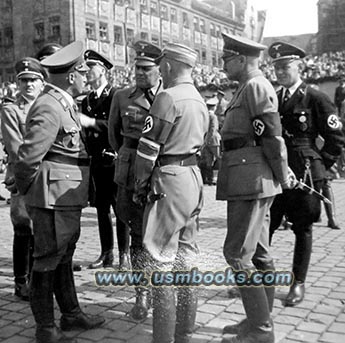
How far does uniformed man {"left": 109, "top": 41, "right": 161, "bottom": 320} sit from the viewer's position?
4.80 meters

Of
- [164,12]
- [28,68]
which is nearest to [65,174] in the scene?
[28,68]

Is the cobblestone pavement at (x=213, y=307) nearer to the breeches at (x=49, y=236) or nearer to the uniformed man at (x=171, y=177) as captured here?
the uniformed man at (x=171, y=177)

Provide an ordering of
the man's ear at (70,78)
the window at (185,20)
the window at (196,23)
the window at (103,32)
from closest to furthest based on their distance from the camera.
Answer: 1. the man's ear at (70,78)
2. the window at (103,32)
3. the window at (185,20)
4. the window at (196,23)

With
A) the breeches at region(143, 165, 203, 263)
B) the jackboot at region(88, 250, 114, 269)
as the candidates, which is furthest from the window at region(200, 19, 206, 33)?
the breeches at region(143, 165, 203, 263)

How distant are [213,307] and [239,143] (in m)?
1.60

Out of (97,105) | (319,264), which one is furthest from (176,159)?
(319,264)

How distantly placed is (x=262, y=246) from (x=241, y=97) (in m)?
1.16

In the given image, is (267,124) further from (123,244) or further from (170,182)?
(123,244)

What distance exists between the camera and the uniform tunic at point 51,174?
12.7 ft

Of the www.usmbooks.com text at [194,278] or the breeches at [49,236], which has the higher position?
the breeches at [49,236]

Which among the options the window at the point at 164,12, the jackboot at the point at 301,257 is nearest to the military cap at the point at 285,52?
the jackboot at the point at 301,257

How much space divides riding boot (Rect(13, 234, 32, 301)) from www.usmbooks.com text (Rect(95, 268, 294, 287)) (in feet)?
2.40

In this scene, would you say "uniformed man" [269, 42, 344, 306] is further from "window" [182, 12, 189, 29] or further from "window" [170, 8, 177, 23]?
"window" [182, 12, 189, 29]

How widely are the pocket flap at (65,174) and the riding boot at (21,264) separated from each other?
Result: 1.46m
